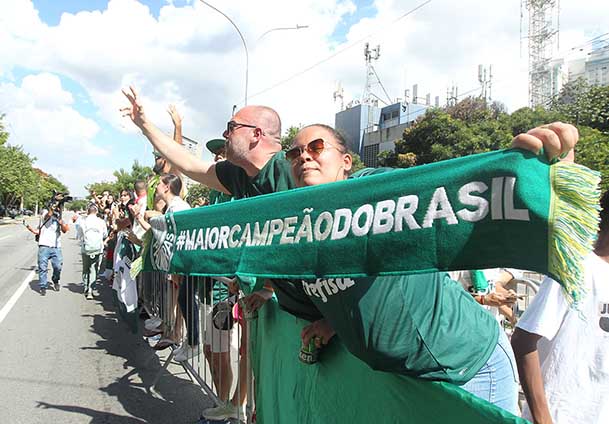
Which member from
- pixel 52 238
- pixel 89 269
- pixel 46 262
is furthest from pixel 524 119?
pixel 46 262

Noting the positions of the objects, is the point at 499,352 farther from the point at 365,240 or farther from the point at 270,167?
the point at 270,167

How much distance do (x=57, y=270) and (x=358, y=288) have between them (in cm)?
1068


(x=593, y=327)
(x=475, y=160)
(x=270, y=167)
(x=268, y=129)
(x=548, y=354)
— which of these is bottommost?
(x=548, y=354)

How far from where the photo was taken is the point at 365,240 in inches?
54.9

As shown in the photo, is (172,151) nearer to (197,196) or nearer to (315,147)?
(315,147)

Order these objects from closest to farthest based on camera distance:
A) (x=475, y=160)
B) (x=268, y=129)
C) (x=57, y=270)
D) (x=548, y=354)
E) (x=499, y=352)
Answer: (x=475, y=160)
(x=499, y=352)
(x=548, y=354)
(x=268, y=129)
(x=57, y=270)

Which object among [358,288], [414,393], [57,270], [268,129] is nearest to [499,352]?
[414,393]

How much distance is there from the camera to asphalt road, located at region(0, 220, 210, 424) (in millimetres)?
4246

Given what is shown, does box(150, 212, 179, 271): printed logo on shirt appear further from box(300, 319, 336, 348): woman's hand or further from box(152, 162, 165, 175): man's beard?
box(152, 162, 165, 175): man's beard

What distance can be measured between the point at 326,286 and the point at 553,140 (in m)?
0.86

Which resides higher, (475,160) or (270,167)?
(270,167)

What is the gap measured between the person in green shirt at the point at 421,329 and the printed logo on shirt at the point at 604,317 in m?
0.36

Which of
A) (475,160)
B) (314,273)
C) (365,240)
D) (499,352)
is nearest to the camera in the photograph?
(475,160)

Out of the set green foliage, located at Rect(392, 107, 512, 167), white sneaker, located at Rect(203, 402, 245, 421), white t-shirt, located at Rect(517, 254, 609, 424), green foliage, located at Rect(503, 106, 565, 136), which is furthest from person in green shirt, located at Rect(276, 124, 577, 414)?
green foliage, located at Rect(503, 106, 565, 136)
